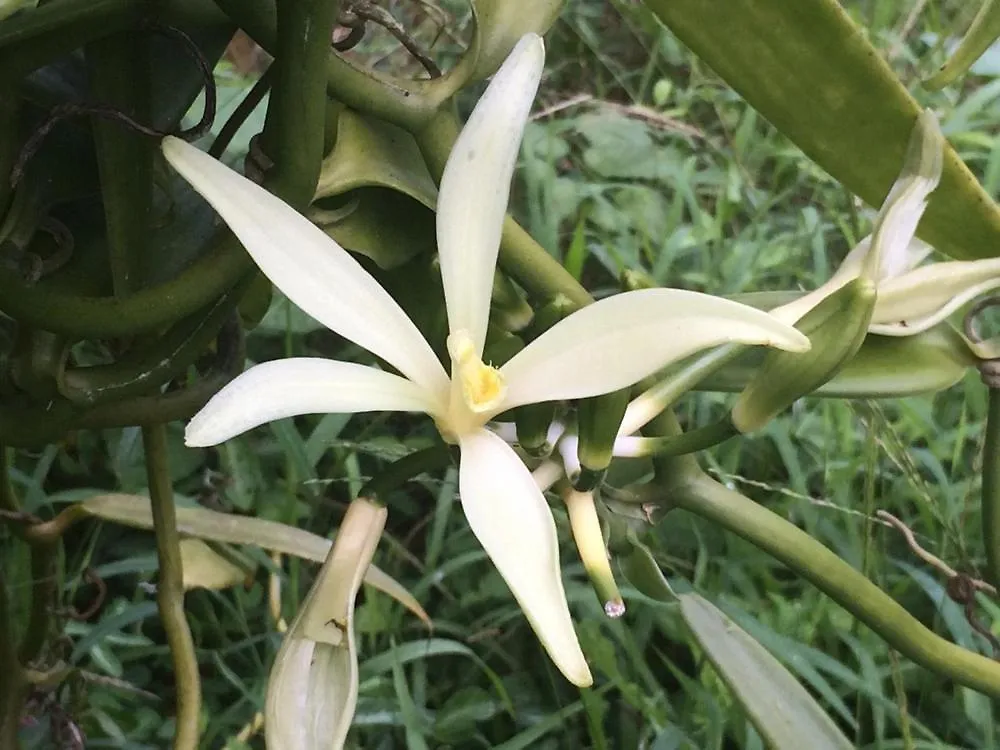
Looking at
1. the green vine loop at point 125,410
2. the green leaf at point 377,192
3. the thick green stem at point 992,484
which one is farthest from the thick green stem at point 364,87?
the thick green stem at point 992,484

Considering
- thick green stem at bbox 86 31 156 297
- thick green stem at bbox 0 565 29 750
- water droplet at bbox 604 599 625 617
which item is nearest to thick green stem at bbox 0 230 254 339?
thick green stem at bbox 86 31 156 297

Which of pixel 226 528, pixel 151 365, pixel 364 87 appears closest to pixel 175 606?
pixel 226 528

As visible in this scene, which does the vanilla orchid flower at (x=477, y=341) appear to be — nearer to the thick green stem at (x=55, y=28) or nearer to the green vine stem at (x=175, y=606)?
the thick green stem at (x=55, y=28)

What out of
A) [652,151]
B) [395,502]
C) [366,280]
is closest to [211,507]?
[395,502]

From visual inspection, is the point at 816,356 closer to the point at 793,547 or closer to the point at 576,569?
the point at 793,547

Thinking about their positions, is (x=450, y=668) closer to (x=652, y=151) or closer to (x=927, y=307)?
(x=927, y=307)

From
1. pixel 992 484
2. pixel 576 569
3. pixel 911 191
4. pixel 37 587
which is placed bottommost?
pixel 576 569
